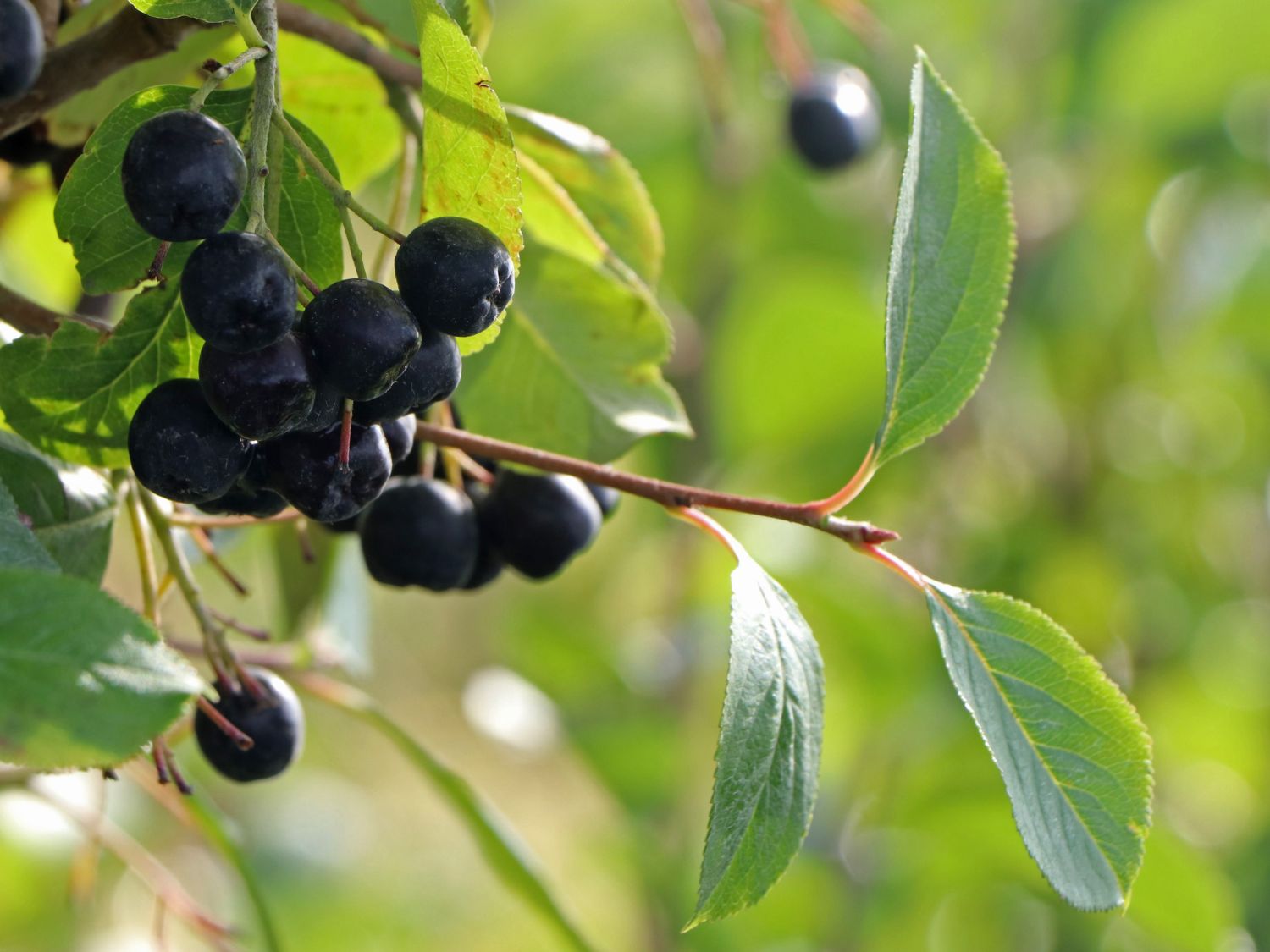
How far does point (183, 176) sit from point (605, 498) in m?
0.40

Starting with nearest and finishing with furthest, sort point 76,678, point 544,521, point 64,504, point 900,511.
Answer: point 76,678, point 64,504, point 544,521, point 900,511

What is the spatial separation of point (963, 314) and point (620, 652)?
1.29 meters

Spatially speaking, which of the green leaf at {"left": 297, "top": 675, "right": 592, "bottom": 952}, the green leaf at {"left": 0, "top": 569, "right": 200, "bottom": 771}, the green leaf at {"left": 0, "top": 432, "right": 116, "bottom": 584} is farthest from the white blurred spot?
the green leaf at {"left": 0, "top": 569, "right": 200, "bottom": 771}

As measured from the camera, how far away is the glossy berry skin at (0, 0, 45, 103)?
545 millimetres

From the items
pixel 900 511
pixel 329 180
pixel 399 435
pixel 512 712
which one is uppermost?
pixel 329 180

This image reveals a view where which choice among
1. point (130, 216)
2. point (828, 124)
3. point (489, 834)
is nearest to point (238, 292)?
point (130, 216)

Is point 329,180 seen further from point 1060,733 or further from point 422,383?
point 1060,733

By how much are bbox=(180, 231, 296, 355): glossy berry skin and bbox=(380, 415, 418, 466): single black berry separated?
0.10 meters

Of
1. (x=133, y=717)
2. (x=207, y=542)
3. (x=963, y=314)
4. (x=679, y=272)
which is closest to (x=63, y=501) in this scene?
(x=207, y=542)

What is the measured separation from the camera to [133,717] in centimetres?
40

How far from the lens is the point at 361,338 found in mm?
473

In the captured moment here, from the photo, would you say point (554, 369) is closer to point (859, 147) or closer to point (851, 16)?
point (851, 16)

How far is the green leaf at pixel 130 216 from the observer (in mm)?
535

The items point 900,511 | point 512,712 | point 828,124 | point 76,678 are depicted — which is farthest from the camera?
point 900,511
